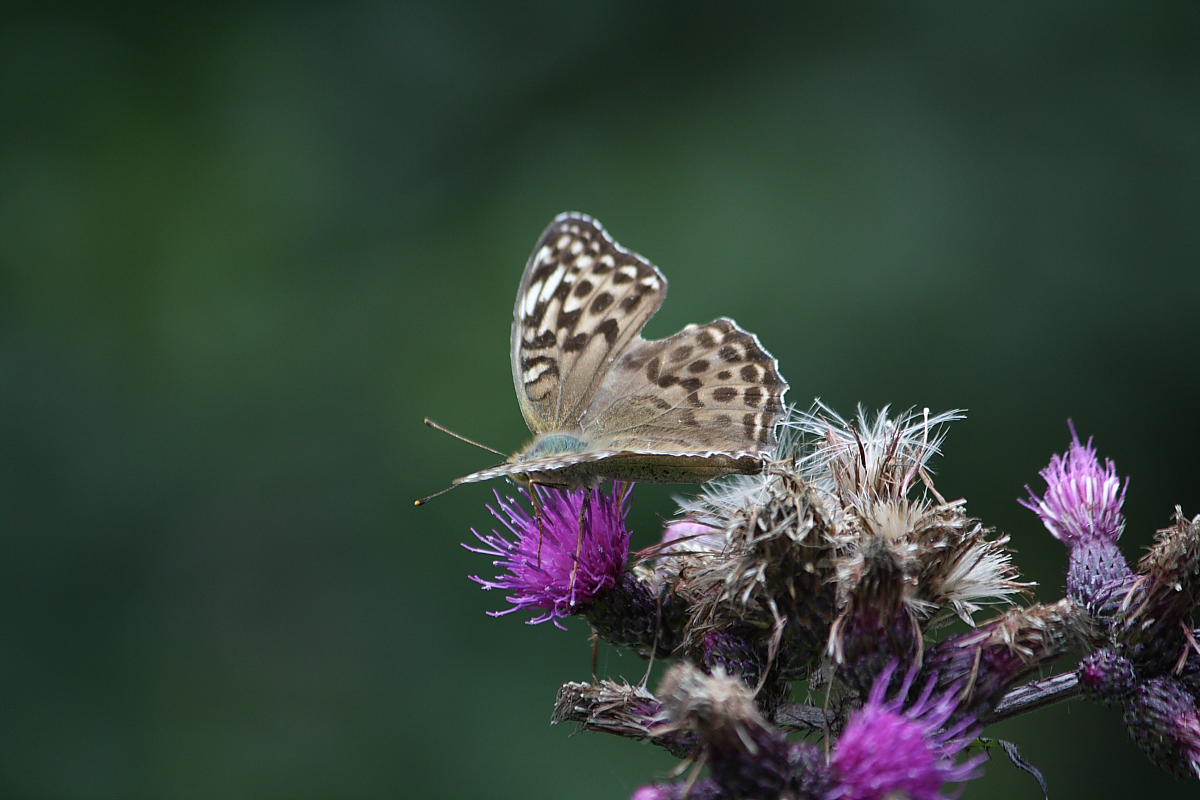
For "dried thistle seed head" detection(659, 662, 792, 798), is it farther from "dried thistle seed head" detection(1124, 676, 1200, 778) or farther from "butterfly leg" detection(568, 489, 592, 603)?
"dried thistle seed head" detection(1124, 676, 1200, 778)

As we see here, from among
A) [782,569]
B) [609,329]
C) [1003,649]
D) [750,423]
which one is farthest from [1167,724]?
[609,329]

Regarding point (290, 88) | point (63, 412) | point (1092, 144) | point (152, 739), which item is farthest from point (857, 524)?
point (290, 88)

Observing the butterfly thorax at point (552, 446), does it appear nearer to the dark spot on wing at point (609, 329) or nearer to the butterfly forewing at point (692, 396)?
the butterfly forewing at point (692, 396)

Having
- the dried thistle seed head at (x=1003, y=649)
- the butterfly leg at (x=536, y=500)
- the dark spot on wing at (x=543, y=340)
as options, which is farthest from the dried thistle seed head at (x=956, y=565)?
the dark spot on wing at (x=543, y=340)

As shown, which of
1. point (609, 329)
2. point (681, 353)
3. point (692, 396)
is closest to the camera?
point (692, 396)

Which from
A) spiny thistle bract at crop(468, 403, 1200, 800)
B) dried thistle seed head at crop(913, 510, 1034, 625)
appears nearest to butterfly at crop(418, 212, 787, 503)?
spiny thistle bract at crop(468, 403, 1200, 800)

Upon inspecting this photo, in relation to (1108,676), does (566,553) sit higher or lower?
lower

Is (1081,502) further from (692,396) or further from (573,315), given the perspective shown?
(573,315)
